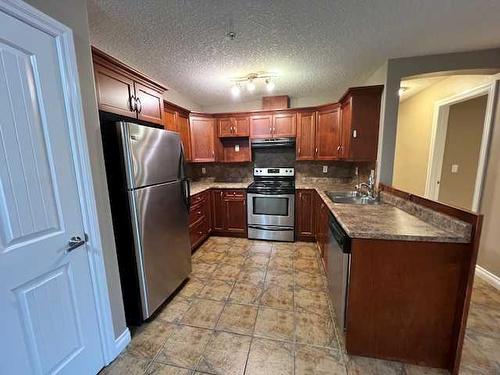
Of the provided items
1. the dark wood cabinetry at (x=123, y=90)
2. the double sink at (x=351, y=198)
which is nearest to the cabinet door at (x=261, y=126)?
the double sink at (x=351, y=198)

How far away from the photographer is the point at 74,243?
1.25 meters

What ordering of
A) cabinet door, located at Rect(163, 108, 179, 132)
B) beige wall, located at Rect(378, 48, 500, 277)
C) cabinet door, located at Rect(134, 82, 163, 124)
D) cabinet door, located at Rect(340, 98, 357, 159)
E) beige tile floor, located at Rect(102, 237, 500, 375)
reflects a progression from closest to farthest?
1. beige tile floor, located at Rect(102, 237, 500, 375)
2. cabinet door, located at Rect(134, 82, 163, 124)
3. beige wall, located at Rect(378, 48, 500, 277)
4. cabinet door, located at Rect(340, 98, 357, 159)
5. cabinet door, located at Rect(163, 108, 179, 132)

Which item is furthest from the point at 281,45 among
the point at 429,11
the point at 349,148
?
the point at 349,148

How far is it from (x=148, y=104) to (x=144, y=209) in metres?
1.03

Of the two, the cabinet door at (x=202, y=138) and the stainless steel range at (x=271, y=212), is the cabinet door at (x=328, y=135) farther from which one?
the cabinet door at (x=202, y=138)

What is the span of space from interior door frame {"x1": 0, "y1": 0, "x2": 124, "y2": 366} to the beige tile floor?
394 millimetres

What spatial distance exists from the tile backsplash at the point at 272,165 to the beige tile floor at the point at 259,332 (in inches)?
76.2

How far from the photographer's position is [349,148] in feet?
9.12

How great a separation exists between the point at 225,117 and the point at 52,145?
2971 millimetres

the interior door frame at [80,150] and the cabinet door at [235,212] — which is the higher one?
the interior door frame at [80,150]

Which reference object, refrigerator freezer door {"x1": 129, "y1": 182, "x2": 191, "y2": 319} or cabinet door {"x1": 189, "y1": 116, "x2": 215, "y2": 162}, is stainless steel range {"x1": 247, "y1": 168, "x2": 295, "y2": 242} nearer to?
cabinet door {"x1": 189, "y1": 116, "x2": 215, "y2": 162}

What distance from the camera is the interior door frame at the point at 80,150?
3.44 ft

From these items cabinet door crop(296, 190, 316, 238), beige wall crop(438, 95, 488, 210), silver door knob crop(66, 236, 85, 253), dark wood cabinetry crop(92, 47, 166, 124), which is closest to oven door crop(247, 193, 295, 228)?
cabinet door crop(296, 190, 316, 238)

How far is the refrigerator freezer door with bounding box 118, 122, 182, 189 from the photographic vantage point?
62.7 inches
